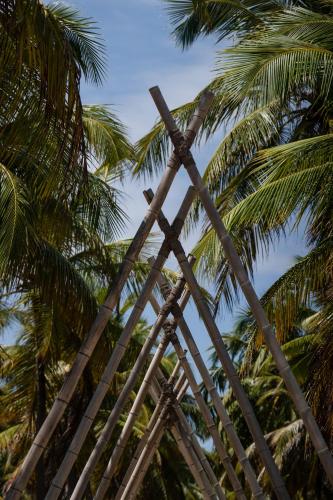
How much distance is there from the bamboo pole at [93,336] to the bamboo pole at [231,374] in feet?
2.75

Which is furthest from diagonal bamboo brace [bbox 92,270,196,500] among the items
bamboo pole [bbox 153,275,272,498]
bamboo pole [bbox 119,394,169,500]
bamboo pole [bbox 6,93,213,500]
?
bamboo pole [bbox 6,93,213,500]

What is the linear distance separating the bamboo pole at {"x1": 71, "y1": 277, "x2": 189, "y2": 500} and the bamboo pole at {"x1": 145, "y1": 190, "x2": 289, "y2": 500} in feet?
4.19

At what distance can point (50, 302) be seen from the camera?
11.8 m

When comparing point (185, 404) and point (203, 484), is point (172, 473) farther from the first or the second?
point (203, 484)

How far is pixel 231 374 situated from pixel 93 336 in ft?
3.94

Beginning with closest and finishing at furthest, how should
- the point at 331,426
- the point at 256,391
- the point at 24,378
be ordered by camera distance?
the point at 331,426 → the point at 24,378 → the point at 256,391

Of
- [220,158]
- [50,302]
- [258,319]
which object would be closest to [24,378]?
[50,302]

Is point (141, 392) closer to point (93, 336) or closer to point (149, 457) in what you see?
point (149, 457)

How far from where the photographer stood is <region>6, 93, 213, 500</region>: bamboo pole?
7.14 metres

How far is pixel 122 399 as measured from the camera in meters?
9.84

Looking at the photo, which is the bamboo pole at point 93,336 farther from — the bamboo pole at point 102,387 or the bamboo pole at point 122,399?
the bamboo pole at point 122,399

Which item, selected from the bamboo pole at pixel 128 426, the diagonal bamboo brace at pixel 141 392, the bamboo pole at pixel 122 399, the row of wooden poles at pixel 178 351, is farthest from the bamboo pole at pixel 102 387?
the bamboo pole at pixel 128 426

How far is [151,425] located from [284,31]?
4.55 metres

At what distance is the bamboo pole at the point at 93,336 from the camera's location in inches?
281
